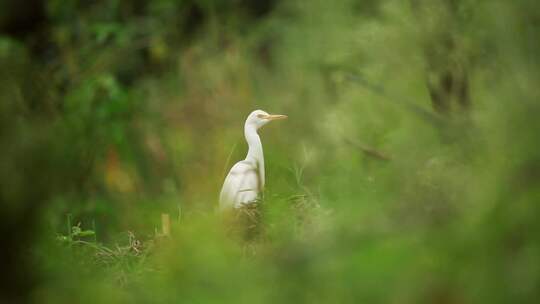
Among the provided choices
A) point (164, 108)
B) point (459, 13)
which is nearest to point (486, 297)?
point (459, 13)

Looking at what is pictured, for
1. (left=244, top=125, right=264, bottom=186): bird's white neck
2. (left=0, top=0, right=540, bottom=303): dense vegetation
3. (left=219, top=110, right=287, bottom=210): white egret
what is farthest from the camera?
(left=244, top=125, right=264, bottom=186): bird's white neck

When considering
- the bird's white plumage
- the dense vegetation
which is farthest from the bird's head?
the bird's white plumage

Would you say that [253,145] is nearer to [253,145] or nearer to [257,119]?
[253,145]

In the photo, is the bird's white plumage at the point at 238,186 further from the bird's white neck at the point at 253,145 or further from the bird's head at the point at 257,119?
the bird's head at the point at 257,119

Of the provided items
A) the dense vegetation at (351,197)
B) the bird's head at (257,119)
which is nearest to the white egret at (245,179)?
the bird's head at (257,119)

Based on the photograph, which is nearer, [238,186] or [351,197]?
[351,197]

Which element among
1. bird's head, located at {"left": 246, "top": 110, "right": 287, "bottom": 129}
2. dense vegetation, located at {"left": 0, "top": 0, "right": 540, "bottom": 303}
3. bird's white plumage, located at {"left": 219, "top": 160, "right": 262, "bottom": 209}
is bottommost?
bird's white plumage, located at {"left": 219, "top": 160, "right": 262, "bottom": 209}

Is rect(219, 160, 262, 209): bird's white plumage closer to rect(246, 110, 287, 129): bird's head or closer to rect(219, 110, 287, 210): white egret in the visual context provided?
rect(219, 110, 287, 210): white egret

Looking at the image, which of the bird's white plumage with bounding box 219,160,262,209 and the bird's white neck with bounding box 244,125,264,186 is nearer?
the bird's white plumage with bounding box 219,160,262,209

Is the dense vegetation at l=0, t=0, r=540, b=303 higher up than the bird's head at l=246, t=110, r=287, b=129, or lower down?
higher up

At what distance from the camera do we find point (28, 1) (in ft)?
32.9

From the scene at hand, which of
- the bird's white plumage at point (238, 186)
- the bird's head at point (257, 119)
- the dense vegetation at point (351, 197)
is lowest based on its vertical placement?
the bird's white plumage at point (238, 186)

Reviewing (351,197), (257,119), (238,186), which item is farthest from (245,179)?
(351,197)

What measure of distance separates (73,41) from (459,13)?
635 centimetres
